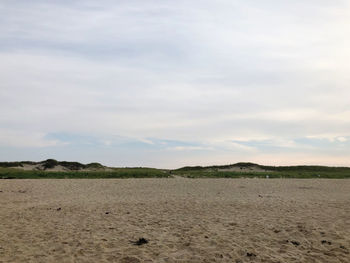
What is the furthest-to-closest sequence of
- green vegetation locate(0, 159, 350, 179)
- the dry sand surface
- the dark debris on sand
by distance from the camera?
green vegetation locate(0, 159, 350, 179), the dark debris on sand, the dry sand surface

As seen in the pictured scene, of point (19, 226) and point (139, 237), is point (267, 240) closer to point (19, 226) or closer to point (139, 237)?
point (139, 237)

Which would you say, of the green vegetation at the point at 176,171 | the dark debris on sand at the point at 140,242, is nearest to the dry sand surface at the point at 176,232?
the dark debris on sand at the point at 140,242

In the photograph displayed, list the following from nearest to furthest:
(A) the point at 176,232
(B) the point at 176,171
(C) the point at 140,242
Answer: (C) the point at 140,242 → (A) the point at 176,232 → (B) the point at 176,171

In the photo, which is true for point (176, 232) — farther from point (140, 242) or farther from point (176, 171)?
point (176, 171)

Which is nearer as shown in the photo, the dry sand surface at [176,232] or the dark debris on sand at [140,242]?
the dry sand surface at [176,232]

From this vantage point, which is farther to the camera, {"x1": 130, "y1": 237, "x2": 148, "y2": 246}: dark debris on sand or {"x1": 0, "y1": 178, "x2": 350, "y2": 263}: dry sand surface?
{"x1": 130, "y1": 237, "x2": 148, "y2": 246}: dark debris on sand

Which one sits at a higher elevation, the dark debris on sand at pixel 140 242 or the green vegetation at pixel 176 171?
the green vegetation at pixel 176 171

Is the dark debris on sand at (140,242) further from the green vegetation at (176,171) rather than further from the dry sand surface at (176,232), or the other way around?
the green vegetation at (176,171)

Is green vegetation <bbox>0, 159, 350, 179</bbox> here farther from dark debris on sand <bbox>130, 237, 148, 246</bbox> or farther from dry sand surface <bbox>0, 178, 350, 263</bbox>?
dark debris on sand <bbox>130, 237, 148, 246</bbox>

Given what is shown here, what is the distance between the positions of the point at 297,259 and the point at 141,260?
4.18m

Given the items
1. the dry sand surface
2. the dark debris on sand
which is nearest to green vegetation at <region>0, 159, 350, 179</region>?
the dry sand surface

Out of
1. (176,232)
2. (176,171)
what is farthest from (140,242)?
(176,171)

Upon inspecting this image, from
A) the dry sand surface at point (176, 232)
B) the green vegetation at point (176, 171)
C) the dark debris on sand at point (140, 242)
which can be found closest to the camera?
the dry sand surface at point (176, 232)

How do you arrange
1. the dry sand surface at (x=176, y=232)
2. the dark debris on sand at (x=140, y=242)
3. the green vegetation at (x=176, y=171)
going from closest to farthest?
1. the dry sand surface at (x=176, y=232)
2. the dark debris on sand at (x=140, y=242)
3. the green vegetation at (x=176, y=171)
